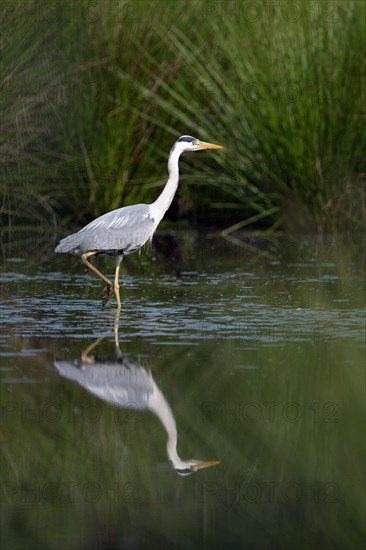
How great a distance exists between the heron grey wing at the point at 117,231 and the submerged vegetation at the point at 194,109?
12.0 ft

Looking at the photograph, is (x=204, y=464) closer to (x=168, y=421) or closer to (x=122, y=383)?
(x=168, y=421)

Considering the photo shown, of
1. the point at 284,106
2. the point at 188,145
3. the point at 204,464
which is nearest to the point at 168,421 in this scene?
the point at 204,464

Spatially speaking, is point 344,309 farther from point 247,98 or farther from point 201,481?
point 247,98

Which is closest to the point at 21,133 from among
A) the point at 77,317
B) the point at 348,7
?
the point at 348,7

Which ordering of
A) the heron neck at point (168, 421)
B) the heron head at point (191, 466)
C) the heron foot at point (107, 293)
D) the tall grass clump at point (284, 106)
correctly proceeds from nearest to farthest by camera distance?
the heron head at point (191, 466) < the heron neck at point (168, 421) < the heron foot at point (107, 293) < the tall grass clump at point (284, 106)

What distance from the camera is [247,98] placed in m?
15.0

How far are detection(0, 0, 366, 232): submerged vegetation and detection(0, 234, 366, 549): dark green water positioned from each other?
12.1ft

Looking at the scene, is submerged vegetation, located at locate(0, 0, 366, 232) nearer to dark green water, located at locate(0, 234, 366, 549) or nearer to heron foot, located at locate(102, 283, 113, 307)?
dark green water, located at locate(0, 234, 366, 549)

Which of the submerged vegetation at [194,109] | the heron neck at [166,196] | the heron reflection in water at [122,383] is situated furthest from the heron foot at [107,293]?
the submerged vegetation at [194,109]

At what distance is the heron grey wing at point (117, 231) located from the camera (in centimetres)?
1003

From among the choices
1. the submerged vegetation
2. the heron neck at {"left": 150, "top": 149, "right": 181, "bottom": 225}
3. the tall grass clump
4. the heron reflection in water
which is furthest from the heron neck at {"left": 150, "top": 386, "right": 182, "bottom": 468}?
the tall grass clump

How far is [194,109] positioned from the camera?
15336 millimetres

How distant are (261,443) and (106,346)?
235cm

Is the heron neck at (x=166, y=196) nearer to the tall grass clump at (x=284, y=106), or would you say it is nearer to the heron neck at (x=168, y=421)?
the heron neck at (x=168, y=421)
